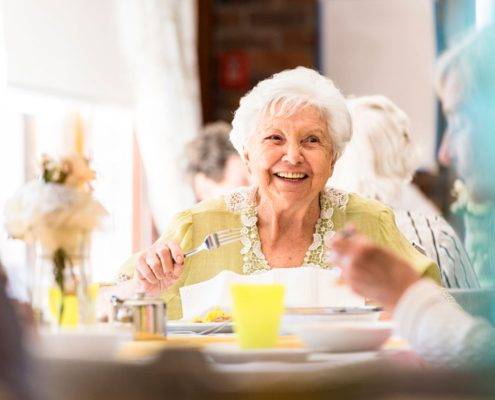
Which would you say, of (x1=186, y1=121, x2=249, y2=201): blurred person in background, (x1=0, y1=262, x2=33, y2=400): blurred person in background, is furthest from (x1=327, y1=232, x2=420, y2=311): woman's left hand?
(x1=186, y1=121, x2=249, y2=201): blurred person in background

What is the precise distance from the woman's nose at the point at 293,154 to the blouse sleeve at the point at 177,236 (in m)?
0.28

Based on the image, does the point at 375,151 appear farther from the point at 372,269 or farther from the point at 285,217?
the point at 372,269

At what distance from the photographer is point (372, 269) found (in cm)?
151

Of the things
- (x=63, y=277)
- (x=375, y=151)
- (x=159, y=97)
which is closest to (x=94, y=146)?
(x=159, y=97)

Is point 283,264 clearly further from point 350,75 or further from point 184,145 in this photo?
point 350,75

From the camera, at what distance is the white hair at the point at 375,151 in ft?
12.2

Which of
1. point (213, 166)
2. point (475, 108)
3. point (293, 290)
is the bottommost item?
point (293, 290)

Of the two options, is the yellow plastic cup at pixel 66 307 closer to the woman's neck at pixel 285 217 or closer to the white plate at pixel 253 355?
the white plate at pixel 253 355

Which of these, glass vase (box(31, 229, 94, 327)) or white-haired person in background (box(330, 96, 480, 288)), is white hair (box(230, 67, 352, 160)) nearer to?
white-haired person in background (box(330, 96, 480, 288))

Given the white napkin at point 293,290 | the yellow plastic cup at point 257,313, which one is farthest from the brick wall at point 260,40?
the yellow plastic cup at point 257,313

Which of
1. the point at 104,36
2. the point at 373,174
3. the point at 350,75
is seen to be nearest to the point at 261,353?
the point at 373,174

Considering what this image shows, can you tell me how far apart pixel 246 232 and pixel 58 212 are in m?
1.20

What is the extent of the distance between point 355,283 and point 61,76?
11.2 ft

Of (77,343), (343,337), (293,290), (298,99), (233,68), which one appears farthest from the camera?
(233,68)
